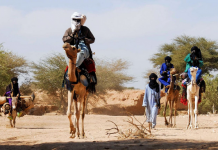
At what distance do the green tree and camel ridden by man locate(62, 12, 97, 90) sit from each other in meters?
23.9

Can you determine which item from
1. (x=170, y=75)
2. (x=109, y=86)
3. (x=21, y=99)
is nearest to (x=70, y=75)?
(x=170, y=75)

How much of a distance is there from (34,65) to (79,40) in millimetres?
27019

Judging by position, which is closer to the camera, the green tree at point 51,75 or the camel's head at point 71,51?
the camel's head at point 71,51

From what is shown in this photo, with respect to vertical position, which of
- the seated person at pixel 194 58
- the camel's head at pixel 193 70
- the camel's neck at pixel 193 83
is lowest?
the camel's neck at pixel 193 83

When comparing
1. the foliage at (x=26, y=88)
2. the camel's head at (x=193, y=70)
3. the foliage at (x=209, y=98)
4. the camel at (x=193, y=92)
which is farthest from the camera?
the foliage at (x=26, y=88)

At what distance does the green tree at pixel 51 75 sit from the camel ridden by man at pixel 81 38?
2387 cm

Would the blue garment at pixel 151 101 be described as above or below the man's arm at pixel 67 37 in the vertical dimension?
below

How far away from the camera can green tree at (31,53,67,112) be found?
3344 cm

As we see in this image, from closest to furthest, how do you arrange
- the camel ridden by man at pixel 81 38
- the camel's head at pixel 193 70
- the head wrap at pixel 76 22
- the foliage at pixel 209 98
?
1. the camel ridden by man at pixel 81 38
2. the head wrap at pixel 76 22
3. the camel's head at pixel 193 70
4. the foliage at pixel 209 98

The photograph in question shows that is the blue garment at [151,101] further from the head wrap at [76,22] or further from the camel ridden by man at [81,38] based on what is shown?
the head wrap at [76,22]

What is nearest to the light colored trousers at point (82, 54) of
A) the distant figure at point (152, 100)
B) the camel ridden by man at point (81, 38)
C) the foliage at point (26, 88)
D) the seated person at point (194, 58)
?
the camel ridden by man at point (81, 38)

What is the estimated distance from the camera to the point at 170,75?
564 inches

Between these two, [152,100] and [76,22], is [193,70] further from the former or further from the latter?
[76,22]

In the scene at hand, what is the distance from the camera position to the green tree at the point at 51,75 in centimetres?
3344
